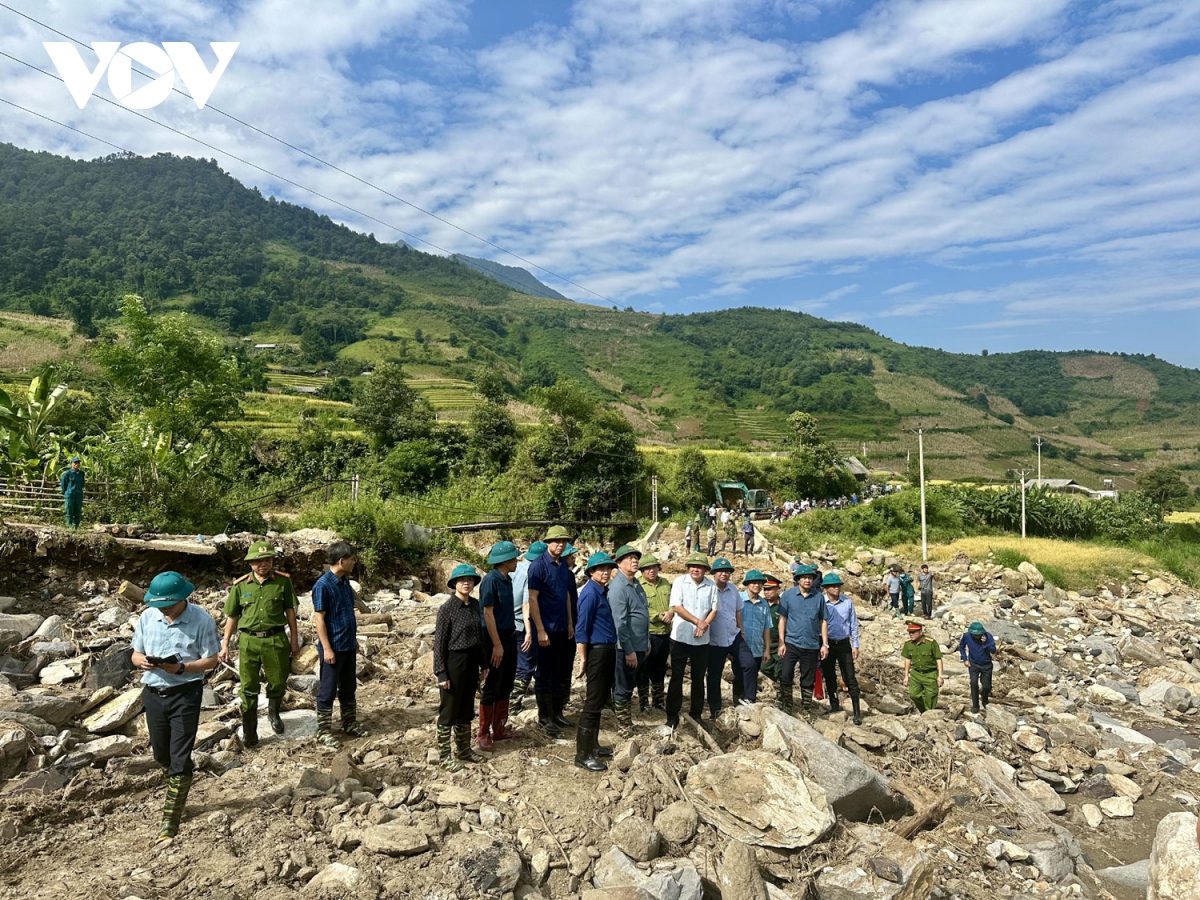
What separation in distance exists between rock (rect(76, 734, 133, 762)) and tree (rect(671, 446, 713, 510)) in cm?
2698

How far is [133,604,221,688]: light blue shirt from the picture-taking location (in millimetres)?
3727

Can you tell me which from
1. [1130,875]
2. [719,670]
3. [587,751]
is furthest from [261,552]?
[1130,875]

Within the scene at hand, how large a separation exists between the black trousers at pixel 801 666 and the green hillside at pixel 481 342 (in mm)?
34588

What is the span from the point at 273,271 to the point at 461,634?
13151 centimetres

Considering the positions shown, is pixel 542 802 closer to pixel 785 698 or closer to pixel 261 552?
pixel 261 552

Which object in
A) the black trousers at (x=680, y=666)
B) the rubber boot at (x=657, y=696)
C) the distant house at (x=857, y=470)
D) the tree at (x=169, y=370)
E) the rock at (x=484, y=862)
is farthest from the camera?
the distant house at (x=857, y=470)

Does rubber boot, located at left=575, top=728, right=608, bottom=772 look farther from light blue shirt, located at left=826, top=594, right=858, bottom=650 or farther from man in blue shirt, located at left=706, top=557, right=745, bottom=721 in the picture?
light blue shirt, located at left=826, top=594, right=858, bottom=650

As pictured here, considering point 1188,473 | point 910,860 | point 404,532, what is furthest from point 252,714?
point 1188,473

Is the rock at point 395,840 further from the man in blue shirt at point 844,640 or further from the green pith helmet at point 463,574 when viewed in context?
the man in blue shirt at point 844,640

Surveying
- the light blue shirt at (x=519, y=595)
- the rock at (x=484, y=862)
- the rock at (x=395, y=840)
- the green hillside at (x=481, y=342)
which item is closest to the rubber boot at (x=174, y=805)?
the rock at (x=395, y=840)

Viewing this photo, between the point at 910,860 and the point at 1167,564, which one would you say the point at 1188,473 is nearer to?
the point at 1167,564

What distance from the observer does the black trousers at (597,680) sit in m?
4.81

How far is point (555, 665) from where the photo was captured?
5441 millimetres

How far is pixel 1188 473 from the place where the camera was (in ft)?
256
